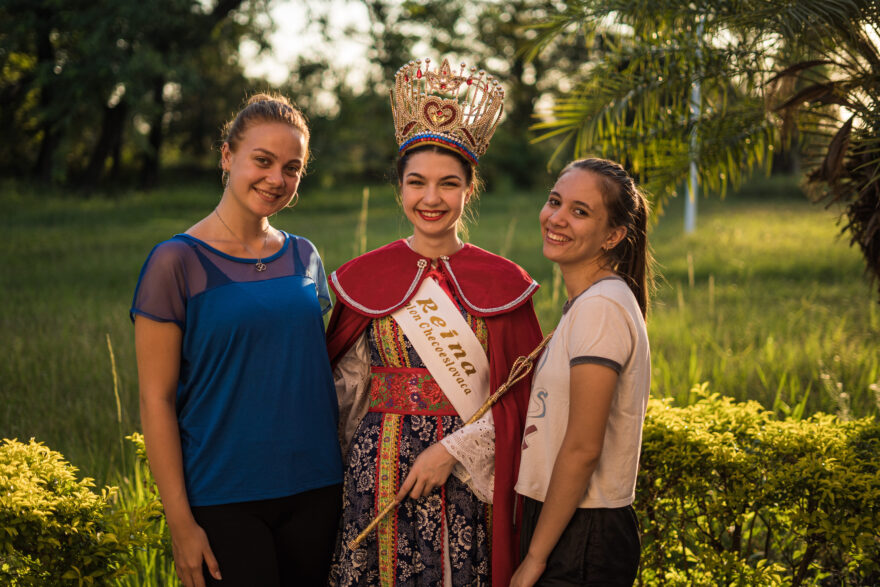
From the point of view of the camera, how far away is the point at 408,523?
2387 millimetres

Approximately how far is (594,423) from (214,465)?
1.04 meters

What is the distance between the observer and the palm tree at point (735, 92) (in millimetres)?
3664

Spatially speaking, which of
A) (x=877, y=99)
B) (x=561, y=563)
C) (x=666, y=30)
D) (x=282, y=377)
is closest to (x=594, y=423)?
(x=561, y=563)

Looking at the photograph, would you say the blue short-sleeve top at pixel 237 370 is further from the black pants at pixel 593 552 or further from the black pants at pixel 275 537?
the black pants at pixel 593 552

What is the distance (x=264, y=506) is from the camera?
87.2 inches

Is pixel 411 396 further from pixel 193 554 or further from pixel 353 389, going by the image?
pixel 193 554

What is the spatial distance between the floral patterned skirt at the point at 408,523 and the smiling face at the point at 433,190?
622 mm

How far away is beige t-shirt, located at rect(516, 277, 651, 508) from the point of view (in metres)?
1.98

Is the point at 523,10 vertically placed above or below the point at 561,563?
above

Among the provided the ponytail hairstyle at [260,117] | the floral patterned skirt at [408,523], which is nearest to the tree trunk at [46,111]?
the ponytail hairstyle at [260,117]

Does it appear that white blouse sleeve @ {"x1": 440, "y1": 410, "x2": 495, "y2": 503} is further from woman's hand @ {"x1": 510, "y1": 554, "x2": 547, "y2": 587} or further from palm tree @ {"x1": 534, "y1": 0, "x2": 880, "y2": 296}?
palm tree @ {"x1": 534, "y1": 0, "x2": 880, "y2": 296}

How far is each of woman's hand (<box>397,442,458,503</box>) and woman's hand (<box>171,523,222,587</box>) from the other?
0.55 metres

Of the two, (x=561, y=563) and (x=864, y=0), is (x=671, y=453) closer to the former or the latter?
(x=561, y=563)

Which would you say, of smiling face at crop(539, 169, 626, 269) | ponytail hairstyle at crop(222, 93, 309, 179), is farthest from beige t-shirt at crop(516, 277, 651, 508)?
ponytail hairstyle at crop(222, 93, 309, 179)
